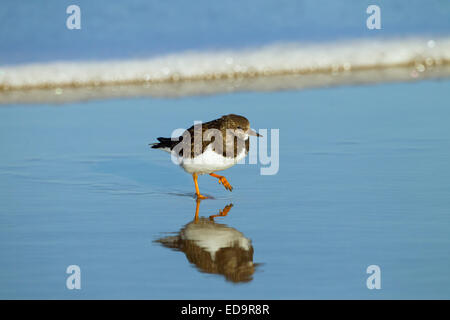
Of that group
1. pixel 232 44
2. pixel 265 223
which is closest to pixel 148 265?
pixel 265 223

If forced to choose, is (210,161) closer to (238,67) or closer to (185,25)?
(238,67)

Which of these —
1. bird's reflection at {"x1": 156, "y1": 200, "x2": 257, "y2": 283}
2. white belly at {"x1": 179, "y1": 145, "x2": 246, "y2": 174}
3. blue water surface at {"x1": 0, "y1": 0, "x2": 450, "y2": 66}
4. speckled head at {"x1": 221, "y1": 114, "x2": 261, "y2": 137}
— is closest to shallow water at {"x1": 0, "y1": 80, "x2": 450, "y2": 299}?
bird's reflection at {"x1": 156, "y1": 200, "x2": 257, "y2": 283}

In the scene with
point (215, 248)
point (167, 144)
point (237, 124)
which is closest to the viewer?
point (215, 248)

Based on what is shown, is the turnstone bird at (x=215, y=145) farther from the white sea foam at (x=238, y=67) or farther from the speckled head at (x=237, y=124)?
the white sea foam at (x=238, y=67)

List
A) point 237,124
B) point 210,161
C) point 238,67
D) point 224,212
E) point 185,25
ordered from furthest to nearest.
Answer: point 185,25
point 238,67
point 237,124
point 210,161
point 224,212

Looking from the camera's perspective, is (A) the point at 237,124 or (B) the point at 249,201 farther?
(A) the point at 237,124

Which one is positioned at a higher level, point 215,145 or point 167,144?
point 167,144

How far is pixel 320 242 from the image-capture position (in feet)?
21.6

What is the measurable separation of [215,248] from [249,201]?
157cm

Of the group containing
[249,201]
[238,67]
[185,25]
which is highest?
[185,25]

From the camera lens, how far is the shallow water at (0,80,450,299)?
231 inches

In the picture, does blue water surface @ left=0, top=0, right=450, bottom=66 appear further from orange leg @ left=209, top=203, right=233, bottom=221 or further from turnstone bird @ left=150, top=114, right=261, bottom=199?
orange leg @ left=209, top=203, right=233, bottom=221

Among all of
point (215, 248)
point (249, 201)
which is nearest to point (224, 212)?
point (249, 201)

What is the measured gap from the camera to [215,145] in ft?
26.5
